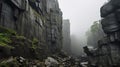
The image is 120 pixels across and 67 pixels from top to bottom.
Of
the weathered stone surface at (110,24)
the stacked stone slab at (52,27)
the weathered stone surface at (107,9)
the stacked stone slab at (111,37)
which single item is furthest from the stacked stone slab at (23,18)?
the weathered stone surface at (107,9)

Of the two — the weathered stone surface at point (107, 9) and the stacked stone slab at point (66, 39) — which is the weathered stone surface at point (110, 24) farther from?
the stacked stone slab at point (66, 39)

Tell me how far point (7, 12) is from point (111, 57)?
60.0ft

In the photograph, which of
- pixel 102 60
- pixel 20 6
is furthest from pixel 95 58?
pixel 20 6

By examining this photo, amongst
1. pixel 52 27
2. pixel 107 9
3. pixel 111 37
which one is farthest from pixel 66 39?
pixel 111 37

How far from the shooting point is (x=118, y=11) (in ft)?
88.7

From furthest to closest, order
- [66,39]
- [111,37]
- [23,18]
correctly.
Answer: [66,39] < [111,37] < [23,18]

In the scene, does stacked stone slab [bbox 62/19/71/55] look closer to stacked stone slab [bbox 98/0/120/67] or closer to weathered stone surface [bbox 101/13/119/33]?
stacked stone slab [bbox 98/0/120/67]

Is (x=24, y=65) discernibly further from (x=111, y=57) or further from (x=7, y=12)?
(x=111, y=57)

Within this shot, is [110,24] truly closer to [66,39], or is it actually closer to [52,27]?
[52,27]

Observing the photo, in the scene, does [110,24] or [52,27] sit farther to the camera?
[52,27]

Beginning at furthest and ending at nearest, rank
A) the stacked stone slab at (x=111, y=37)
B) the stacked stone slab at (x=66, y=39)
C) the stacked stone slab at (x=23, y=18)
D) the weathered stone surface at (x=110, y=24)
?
the stacked stone slab at (x=66, y=39), the weathered stone surface at (x=110, y=24), the stacked stone slab at (x=111, y=37), the stacked stone slab at (x=23, y=18)

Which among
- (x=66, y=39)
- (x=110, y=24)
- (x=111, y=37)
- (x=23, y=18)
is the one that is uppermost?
(x=23, y=18)

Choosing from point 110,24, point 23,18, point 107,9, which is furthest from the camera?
point 107,9

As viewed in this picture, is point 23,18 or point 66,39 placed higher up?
point 23,18
